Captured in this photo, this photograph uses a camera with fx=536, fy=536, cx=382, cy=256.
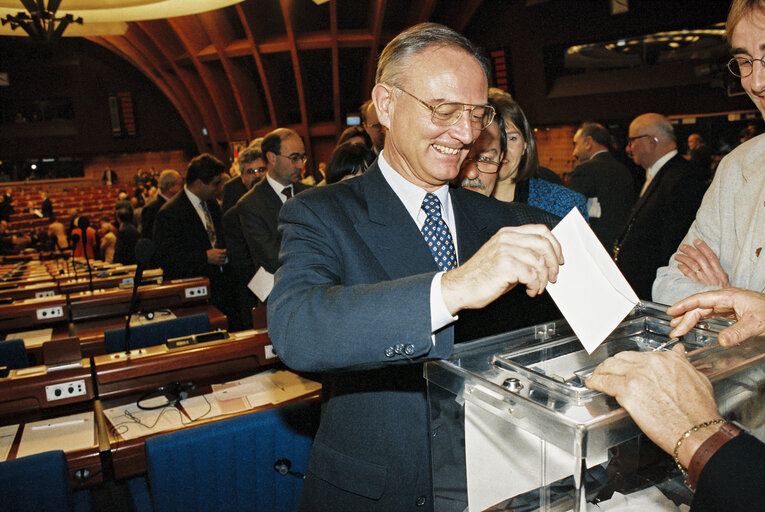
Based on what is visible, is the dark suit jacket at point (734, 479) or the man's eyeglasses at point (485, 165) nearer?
the dark suit jacket at point (734, 479)

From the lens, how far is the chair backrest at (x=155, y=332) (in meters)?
3.48

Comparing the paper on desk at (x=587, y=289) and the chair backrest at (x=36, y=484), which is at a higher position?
the paper on desk at (x=587, y=289)

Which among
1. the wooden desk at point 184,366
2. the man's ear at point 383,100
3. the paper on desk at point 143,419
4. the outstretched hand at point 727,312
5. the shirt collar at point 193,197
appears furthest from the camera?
the shirt collar at point 193,197

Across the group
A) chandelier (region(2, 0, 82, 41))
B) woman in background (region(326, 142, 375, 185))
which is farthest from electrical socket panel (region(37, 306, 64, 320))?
chandelier (region(2, 0, 82, 41))

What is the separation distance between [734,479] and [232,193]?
546 centimetres

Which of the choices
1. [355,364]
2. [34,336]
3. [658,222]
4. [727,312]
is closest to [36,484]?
[355,364]

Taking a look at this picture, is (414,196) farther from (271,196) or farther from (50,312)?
(50,312)

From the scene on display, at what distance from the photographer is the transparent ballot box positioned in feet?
2.33

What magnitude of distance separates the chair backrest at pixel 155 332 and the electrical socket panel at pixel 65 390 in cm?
80

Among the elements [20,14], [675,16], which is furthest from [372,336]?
[675,16]

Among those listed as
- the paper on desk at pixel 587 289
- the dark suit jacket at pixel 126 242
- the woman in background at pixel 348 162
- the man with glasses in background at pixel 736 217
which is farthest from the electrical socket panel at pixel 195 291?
the paper on desk at pixel 587 289

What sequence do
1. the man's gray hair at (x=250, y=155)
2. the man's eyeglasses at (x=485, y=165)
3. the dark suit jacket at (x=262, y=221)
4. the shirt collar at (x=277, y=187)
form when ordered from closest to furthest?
the man's eyeglasses at (x=485, y=165) < the dark suit jacket at (x=262, y=221) < the shirt collar at (x=277, y=187) < the man's gray hair at (x=250, y=155)

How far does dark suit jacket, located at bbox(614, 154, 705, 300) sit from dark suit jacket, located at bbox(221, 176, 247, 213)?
3.76 metres

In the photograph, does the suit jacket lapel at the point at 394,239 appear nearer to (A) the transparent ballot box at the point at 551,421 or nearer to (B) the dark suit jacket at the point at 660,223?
(A) the transparent ballot box at the point at 551,421
